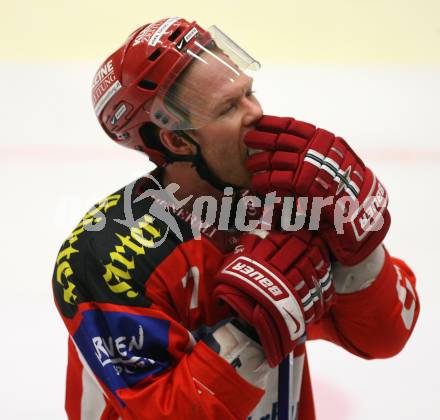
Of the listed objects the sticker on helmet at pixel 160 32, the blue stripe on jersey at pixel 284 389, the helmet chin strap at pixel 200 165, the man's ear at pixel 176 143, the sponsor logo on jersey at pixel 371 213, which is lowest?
the blue stripe on jersey at pixel 284 389

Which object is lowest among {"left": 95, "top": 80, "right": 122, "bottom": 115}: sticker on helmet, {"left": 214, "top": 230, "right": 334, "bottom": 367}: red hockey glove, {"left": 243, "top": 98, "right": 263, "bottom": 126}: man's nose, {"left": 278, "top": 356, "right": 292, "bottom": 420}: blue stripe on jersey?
{"left": 278, "top": 356, "right": 292, "bottom": 420}: blue stripe on jersey

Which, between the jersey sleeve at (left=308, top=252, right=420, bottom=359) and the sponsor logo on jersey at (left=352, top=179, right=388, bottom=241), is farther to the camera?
the jersey sleeve at (left=308, top=252, right=420, bottom=359)

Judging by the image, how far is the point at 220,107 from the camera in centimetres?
129

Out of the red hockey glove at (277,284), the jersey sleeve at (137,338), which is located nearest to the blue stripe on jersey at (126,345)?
the jersey sleeve at (137,338)

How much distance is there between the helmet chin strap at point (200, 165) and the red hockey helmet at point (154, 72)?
30mm

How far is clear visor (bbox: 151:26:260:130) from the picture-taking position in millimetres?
1289

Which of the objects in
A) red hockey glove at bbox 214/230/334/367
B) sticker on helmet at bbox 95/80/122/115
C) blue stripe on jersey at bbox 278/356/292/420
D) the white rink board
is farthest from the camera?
the white rink board

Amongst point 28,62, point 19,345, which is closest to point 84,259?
point 19,345

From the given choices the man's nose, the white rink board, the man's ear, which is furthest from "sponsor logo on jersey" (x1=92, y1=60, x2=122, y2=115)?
the white rink board

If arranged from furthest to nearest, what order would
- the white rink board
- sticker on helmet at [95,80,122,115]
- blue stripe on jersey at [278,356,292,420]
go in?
the white rink board
blue stripe on jersey at [278,356,292,420]
sticker on helmet at [95,80,122,115]

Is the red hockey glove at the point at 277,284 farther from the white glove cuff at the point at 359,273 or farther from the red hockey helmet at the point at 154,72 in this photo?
the red hockey helmet at the point at 154,72

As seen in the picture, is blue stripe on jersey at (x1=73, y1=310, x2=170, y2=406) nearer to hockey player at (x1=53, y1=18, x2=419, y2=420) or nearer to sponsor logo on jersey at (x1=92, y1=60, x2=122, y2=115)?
hockey player at (x1=53, y1=18, x2=419, y2=420)

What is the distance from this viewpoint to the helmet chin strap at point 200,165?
1.33m

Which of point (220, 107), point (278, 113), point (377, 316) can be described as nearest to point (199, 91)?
point (220, 107)
